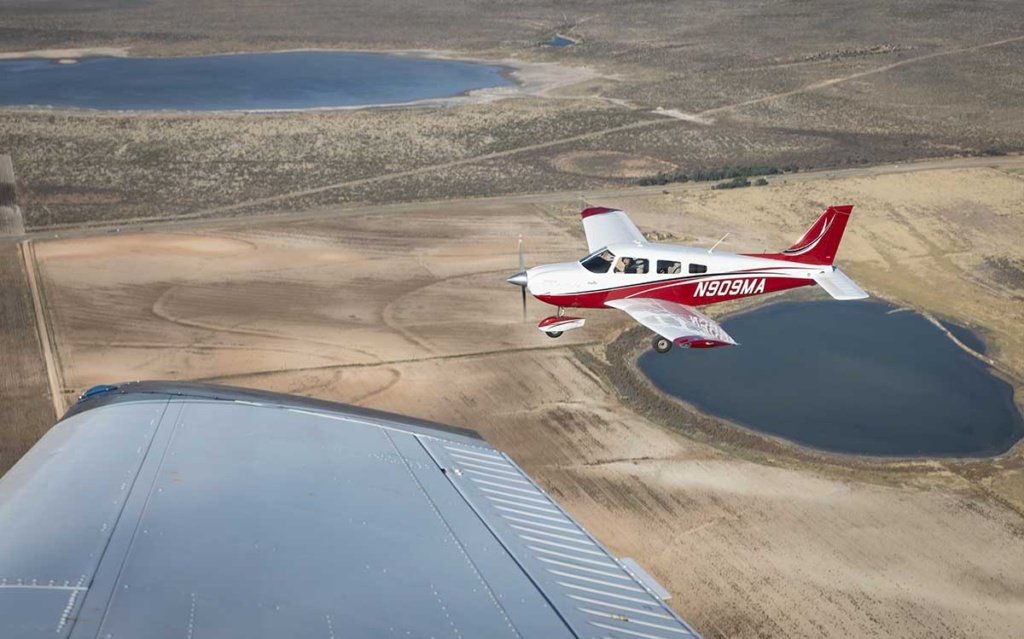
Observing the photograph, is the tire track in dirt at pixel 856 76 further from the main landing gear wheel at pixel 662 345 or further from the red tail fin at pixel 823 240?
the main landing gear wheel at pixel 662 345

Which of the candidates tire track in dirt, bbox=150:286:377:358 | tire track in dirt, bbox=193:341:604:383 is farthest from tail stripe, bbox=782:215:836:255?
tire track in dirt, bbox=150:286:377:358

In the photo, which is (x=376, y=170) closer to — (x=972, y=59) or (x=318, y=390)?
(x=318, y=390)

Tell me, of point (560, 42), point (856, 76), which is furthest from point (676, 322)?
point (560, 42)

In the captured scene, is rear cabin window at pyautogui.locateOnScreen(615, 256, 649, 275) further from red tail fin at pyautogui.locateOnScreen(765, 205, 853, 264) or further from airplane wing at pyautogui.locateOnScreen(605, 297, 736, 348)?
red tail fin at pyautogui.locateOnScreen(765, 205, 853, 264)

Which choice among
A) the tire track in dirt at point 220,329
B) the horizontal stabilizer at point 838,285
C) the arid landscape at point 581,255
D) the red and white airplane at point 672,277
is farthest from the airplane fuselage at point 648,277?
the tire track in dirt at point 220,329

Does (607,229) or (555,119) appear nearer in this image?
(607,229)

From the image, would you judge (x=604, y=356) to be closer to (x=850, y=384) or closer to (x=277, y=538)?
(x=850, y=384)
